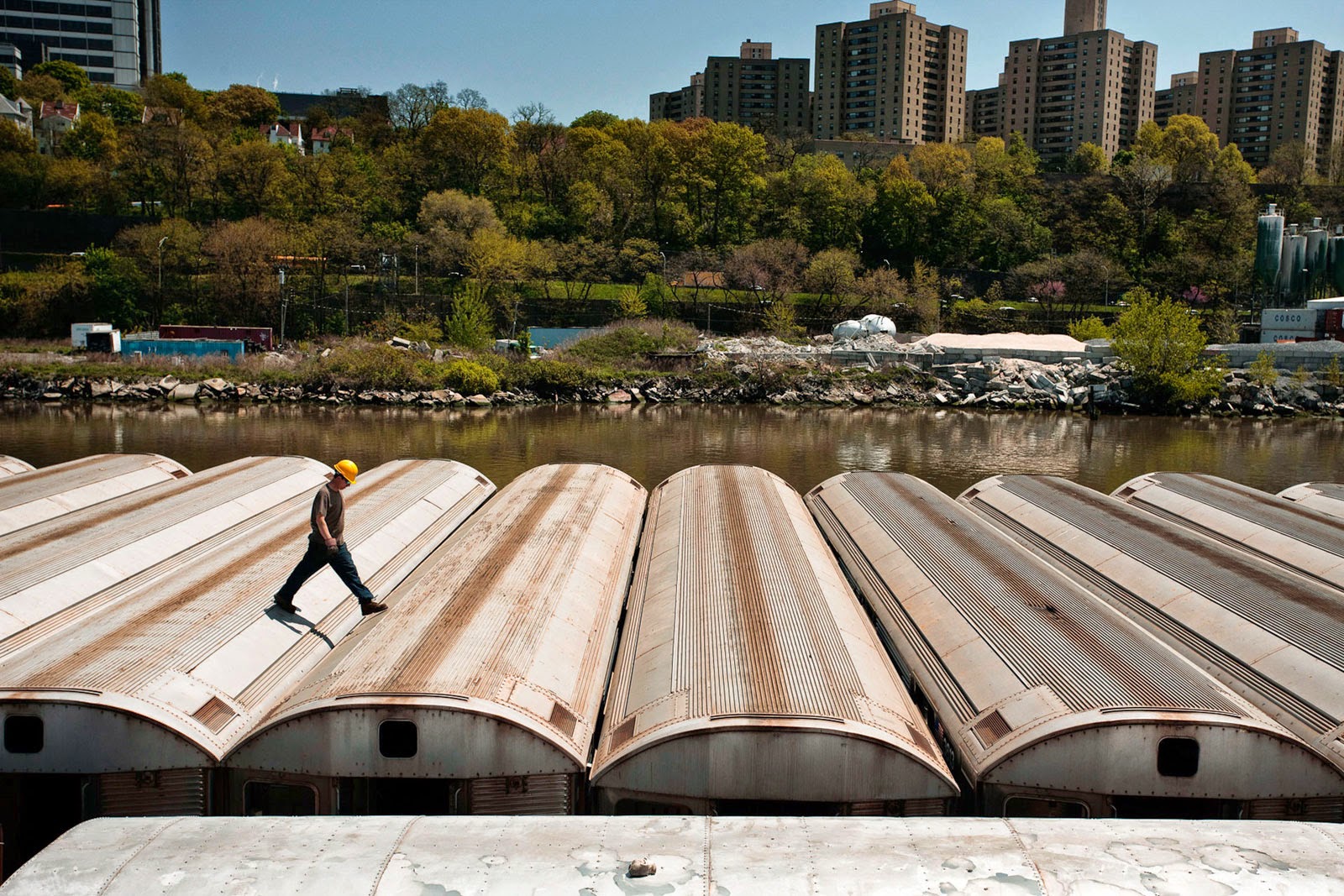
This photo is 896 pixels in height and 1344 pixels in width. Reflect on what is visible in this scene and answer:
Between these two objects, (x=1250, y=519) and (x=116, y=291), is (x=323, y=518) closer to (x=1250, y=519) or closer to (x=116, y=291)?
(x=1250, y=519)

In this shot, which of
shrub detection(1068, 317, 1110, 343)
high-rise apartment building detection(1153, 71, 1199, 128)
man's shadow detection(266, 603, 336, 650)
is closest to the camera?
man's shadow detection(266, 603, 336, 650)

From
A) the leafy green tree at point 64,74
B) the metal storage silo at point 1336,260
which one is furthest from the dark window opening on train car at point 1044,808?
the leafy green tree at point 64,74

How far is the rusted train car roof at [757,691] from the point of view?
322 inches

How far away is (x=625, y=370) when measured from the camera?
5934 centimetres

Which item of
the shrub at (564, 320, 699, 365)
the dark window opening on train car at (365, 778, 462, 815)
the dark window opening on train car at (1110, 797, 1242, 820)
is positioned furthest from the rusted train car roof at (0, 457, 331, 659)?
the shrub at (564, 320, 699, 365)

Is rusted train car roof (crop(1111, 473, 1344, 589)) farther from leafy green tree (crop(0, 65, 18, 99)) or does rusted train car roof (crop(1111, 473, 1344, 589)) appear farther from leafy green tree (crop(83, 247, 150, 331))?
leafy green tree (crop(0, 65, 18, 99))

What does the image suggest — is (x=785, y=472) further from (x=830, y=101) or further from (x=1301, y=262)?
(x=830, y=101)

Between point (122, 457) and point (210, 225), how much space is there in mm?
70982

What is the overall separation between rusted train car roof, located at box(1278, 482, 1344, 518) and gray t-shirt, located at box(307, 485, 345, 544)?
1615cm

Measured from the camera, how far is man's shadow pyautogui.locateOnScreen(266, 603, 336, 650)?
1099 centimetres

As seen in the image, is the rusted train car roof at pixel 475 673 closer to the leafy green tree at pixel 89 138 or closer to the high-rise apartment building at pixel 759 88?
the leafy green tree at pixel 89 138

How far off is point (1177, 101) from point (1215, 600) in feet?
638

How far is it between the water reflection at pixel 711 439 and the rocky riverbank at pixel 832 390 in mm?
2525

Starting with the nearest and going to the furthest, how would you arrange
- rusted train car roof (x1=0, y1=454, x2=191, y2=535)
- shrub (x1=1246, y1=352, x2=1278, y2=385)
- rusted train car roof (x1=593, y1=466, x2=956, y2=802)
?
rusted train car roof (x1=593, y1=466, x2=956, y2=802) → rusted train car roof (x1=0, y1=454, x2=191, y2=535) → shrub (x1=1246, y1=352, x2=1278, y2=385)
